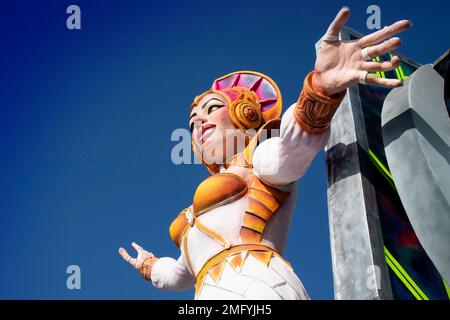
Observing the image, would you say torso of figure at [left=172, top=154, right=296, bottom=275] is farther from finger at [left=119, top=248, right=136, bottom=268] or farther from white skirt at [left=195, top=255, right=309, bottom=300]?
finger at [left=119, top=248, right=136, bottom=268]

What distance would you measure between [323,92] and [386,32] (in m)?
0.55

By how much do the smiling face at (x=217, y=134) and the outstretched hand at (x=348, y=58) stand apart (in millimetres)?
1216

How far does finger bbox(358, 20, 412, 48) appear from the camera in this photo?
433 cm

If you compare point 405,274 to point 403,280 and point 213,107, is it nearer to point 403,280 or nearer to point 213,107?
point 403,280

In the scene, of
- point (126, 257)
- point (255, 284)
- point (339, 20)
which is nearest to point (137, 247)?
point (126, 257)

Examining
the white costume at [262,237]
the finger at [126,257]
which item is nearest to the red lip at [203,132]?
the white costume at [262,237]

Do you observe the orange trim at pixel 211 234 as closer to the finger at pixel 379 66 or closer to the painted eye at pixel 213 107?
the painted eye at pixel 213 107

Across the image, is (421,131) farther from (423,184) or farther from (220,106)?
(220,106)

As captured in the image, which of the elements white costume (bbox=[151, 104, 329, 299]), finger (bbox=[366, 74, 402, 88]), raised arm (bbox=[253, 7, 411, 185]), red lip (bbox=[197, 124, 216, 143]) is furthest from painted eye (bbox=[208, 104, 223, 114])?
finger (bbox=[366, 74, 402, 88])

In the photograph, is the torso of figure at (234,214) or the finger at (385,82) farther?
the torso of figure at (234,214)

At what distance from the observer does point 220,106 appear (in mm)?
5820

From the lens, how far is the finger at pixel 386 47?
4336mm

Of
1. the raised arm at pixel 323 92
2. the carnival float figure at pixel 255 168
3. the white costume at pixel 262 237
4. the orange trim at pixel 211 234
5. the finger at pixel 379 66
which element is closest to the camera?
the finger at pixel 379 66
